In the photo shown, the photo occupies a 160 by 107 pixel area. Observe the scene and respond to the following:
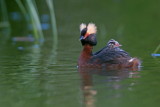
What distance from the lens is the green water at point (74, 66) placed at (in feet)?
28.3

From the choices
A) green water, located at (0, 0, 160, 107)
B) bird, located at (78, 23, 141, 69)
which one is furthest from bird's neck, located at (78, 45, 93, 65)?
green water, located at (0, 0, 160, 107)

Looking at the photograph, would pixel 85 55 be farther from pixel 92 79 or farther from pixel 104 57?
pixel 92 79

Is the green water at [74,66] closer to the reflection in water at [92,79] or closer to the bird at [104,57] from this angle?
the reflection in water at [92,79]

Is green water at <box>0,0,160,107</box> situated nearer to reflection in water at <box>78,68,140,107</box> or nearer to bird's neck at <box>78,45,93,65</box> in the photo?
reflection in water at <box>78,68,140,107</box>

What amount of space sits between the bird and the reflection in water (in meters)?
0.26

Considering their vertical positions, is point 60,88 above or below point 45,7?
below

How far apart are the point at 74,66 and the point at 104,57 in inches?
29.8

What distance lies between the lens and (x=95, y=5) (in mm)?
27062

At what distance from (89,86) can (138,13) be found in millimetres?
14489

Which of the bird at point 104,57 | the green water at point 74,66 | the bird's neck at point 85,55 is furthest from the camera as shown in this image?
the bird's neck at point 85,55

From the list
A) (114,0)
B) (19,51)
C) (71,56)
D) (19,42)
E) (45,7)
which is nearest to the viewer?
(71,56)

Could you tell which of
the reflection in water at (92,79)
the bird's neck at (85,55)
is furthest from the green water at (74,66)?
the bird's neck at (85,55)

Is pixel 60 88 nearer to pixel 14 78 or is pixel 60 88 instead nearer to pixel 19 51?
pixel 14 78

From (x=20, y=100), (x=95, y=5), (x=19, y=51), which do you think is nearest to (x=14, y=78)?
(x=20, y=100)
